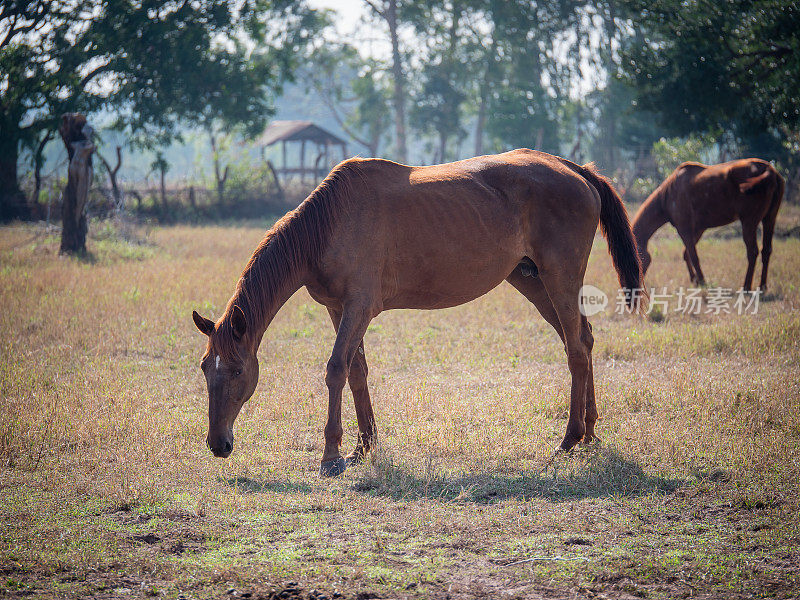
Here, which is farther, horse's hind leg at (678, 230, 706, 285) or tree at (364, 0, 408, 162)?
tree at (364, 0, 408, 162)

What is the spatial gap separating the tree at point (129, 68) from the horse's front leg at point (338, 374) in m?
21.4

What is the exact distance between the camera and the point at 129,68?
27047 millimetres

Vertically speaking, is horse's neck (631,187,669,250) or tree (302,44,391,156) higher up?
tree (302,44,391,156)

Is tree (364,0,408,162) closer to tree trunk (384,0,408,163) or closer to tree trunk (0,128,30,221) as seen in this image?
tree trunk (384,0,408,163)

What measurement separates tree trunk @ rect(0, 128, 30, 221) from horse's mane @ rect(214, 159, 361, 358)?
20.8 m

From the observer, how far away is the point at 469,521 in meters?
4.07

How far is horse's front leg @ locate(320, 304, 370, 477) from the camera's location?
5.02 m

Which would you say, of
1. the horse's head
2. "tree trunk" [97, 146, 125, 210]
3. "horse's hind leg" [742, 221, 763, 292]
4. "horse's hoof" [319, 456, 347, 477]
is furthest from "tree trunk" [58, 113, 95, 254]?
"horse's hind leg" [742, 221, 763, 292]

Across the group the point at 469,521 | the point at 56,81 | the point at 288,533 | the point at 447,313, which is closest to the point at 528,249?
the point at 469,521

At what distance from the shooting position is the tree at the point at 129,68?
24.4m

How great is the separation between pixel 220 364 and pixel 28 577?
1.68 m

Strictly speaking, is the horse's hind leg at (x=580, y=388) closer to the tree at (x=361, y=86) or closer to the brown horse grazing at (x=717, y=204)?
the brown horse grazing at (x=717, y=204)

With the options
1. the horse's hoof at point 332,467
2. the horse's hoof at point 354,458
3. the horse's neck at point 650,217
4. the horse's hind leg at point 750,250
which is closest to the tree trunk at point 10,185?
the horse's neck at point 650,217

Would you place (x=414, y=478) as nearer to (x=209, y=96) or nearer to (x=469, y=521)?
(x=469, y=521)
